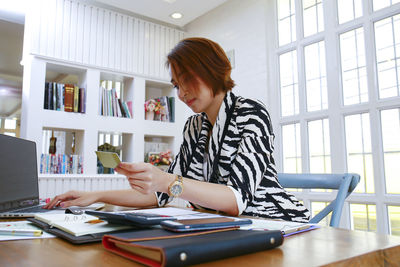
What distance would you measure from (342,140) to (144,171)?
7.22 ft

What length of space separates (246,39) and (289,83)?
72cm

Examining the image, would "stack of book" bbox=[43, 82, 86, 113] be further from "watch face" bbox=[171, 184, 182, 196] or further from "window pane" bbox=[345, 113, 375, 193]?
"watch face" bbox=[171, 184, 182, 196]

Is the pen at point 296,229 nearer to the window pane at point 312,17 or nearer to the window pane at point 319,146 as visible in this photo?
A: the window pane at point 319,146

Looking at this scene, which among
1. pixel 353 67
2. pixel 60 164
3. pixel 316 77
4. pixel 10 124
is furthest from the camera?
pixel 10 124

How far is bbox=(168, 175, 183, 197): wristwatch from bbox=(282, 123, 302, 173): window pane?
2.26 metres

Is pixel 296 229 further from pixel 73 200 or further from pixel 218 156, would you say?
pixel 73 200

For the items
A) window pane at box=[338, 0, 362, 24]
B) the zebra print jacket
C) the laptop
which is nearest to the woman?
the zebra print jacket

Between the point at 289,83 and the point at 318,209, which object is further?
the point at 289,83

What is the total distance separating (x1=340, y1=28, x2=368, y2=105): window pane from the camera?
8.19ft

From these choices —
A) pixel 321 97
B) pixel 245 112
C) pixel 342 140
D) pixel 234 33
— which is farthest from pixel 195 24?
pixel 245 112

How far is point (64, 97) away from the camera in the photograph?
320cm

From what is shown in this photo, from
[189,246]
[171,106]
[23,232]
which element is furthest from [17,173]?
[171,106]

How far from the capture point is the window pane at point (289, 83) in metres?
3.00

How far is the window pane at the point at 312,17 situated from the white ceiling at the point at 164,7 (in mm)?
1037
